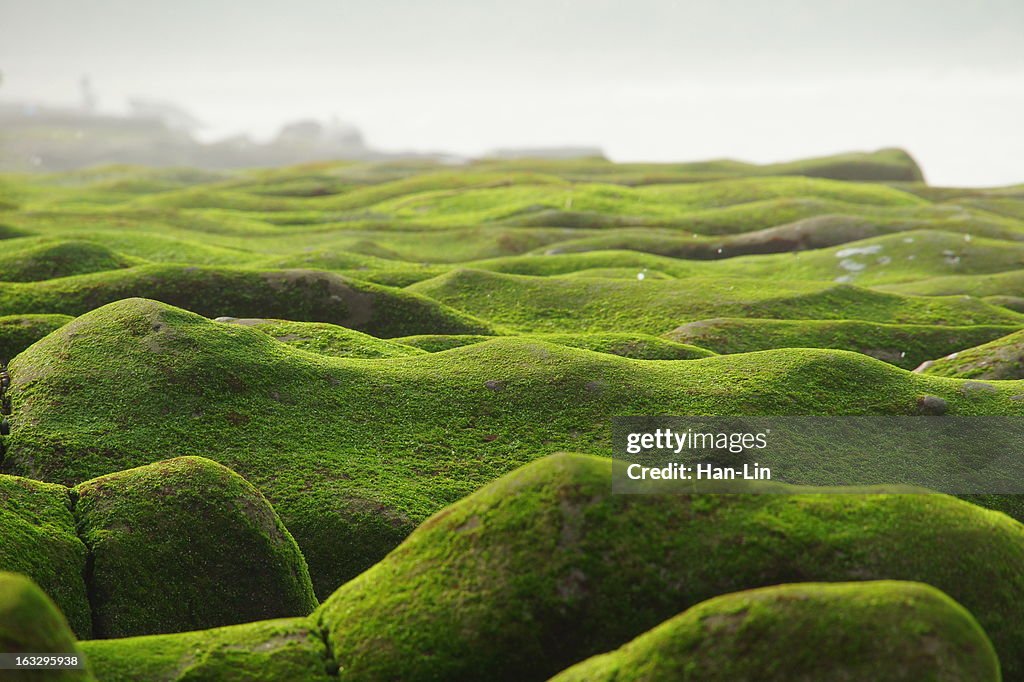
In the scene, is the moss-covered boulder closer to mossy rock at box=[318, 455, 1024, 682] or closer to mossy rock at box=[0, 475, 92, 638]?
mossy rock at box=[0, 475, 92, 638]

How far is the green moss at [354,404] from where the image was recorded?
30875 mm

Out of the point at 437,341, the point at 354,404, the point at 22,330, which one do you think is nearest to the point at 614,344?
the point at 437,341

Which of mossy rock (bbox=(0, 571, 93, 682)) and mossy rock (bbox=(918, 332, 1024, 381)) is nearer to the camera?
mossy rock (bbox=(0, 571, 93, 682))

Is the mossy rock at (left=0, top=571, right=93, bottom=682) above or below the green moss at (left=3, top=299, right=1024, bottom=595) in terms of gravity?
above

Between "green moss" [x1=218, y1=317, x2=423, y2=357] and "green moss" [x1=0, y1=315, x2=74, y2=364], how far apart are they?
803 cm

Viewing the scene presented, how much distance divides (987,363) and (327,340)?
115 feet

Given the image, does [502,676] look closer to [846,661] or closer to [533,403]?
[846,661]

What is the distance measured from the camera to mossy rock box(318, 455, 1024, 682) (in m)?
18.1

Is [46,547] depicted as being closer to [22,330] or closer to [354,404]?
[354,404]

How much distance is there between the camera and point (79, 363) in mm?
35750

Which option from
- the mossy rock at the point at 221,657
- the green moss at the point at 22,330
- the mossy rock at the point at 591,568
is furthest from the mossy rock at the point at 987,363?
the green moss at the point at 22,330

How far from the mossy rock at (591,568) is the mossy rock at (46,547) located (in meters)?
7.08

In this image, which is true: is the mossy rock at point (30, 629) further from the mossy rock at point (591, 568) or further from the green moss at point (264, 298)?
the green moss at point (264, 298)

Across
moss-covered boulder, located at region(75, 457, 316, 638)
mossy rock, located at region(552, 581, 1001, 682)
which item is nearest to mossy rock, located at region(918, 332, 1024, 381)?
mossy rock, located at region(552, 581, 1001, 682)
